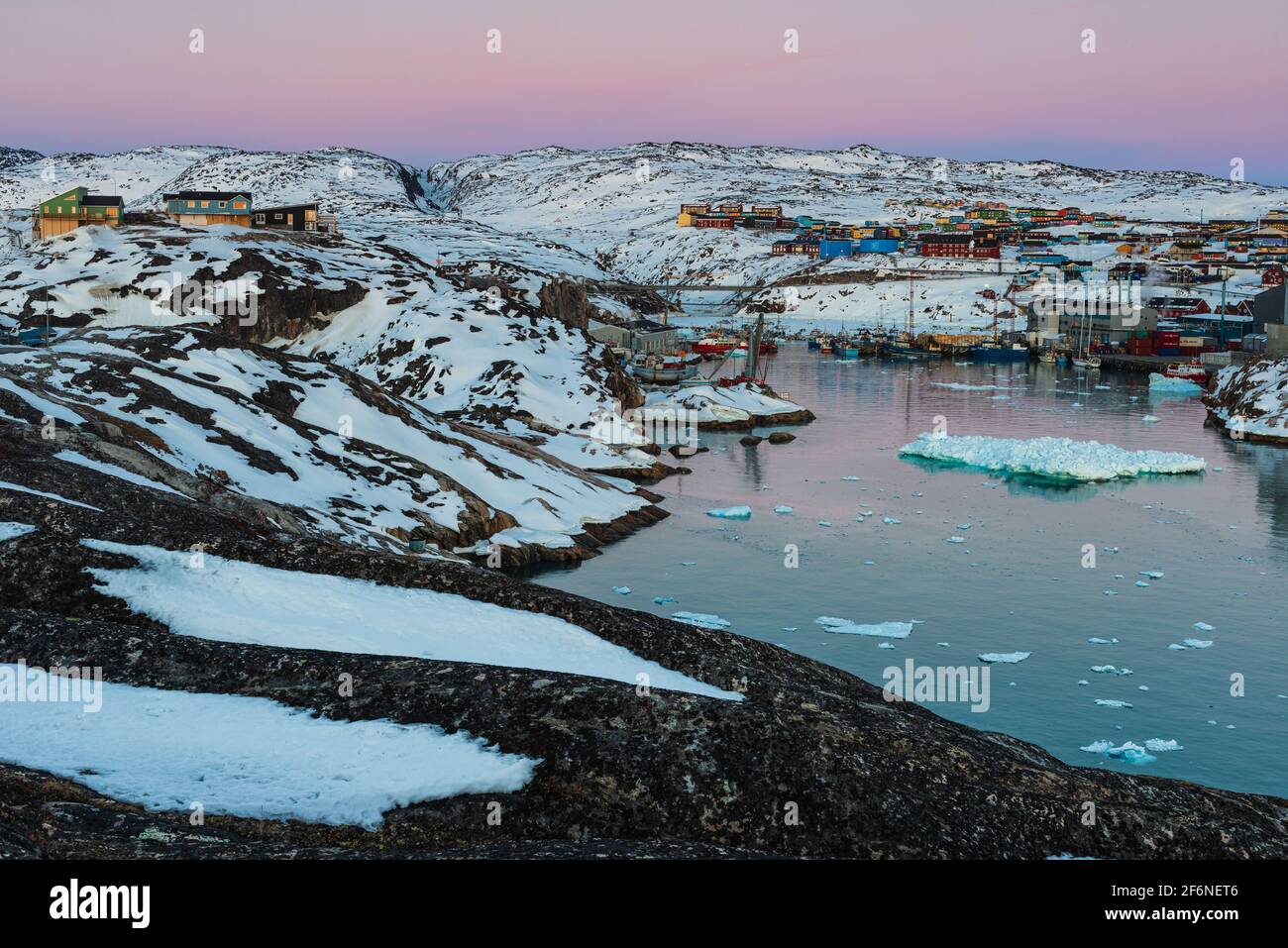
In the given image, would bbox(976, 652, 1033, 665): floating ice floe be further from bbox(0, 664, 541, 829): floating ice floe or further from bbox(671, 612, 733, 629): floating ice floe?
bbox(0, 664, 541, 829): floating ice floe

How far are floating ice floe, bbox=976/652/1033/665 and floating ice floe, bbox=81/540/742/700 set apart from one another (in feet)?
61.9

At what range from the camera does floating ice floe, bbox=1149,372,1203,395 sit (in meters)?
109

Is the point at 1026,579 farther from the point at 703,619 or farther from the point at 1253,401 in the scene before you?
the point at 1253,401

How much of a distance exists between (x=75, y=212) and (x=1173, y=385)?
337ft

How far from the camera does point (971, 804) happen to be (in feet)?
48.1

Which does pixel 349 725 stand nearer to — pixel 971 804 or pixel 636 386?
pixel 971 804

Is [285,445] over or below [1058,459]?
over

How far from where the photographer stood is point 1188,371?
114 m

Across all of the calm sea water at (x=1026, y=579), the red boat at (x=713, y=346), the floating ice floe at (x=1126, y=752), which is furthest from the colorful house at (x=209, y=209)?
the floating ice floe at (x=1126, y=752)

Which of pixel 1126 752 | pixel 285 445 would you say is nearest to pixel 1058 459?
pixel 1126 752

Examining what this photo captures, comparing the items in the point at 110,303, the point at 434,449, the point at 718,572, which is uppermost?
the point at 110,303

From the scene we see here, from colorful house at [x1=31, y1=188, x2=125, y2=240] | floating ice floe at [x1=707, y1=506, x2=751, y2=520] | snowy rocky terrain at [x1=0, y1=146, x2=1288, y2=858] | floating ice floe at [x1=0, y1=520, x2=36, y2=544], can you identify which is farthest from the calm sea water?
colorful house at [x1=31, y1=188, x2=125, y2=240]
